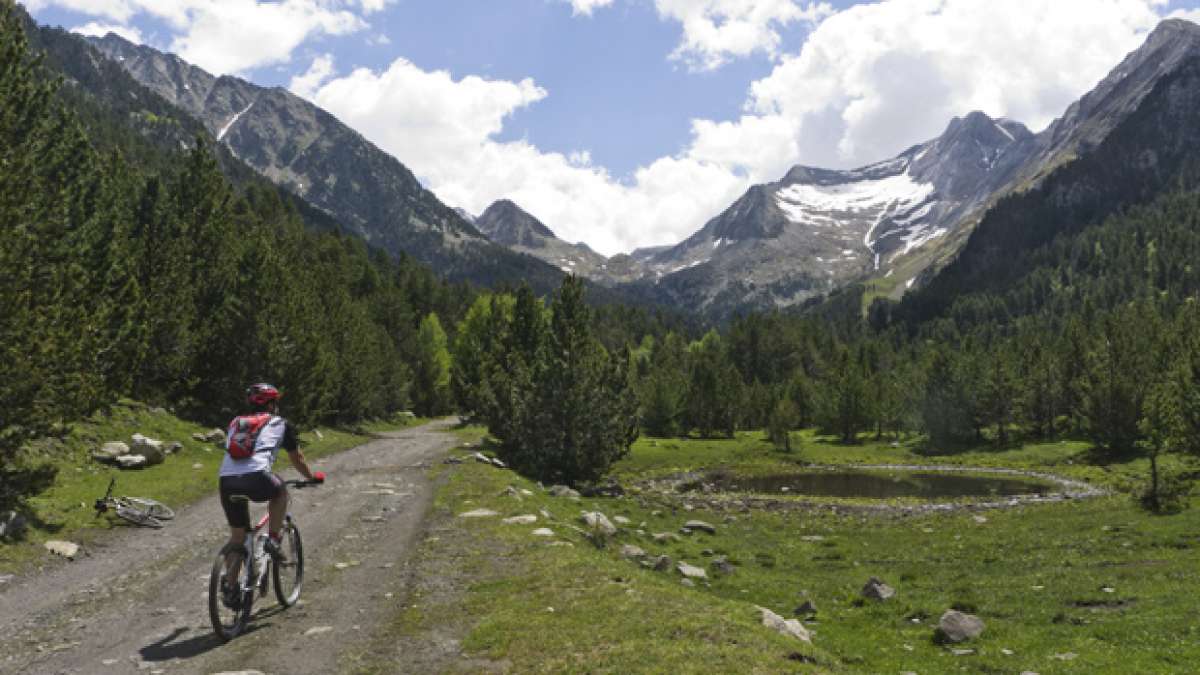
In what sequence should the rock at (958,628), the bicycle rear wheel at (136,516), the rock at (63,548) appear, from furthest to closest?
the bicycle rear wheel at (136,516)
the rock at (63,548)
the rock at (958,628)

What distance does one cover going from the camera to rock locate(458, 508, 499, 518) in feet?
84.9

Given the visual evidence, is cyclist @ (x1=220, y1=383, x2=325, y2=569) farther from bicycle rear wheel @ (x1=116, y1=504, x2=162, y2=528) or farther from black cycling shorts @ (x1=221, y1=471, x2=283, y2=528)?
bicycle rear wheel @ (x1=116, y1=504, x2=162, y2=528)

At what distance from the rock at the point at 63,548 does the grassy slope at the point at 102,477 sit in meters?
0.24

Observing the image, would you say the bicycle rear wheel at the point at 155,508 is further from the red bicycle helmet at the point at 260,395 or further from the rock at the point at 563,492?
the rock at the point at 563,492

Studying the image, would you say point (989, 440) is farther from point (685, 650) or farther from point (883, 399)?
point (685, 650)

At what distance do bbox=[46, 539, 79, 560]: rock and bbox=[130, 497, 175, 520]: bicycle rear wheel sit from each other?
13.9ft

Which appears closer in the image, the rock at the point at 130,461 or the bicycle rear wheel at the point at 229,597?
the bicycle rear wheel at the point at 229,597

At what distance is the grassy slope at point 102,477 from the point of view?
20.0 metres

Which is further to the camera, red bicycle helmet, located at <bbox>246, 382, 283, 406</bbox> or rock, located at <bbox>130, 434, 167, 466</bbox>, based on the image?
rock, located at <bbox>130, 434, 167, 466</bbox>

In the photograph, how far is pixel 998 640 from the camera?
16906mm

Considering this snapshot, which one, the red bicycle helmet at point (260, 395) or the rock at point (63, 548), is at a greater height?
the red bicycle helmet at point (260, 395)

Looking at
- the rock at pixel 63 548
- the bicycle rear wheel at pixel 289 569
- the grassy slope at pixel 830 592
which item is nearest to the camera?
the grassy slope at pixel 830 592

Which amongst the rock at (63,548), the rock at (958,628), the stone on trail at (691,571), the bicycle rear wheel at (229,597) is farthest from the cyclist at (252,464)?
the rock at (958,628)

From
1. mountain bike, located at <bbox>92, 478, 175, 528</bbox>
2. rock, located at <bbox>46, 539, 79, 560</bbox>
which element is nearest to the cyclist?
rock, located at <bbox>46, 539, 79, 560</bbox>
